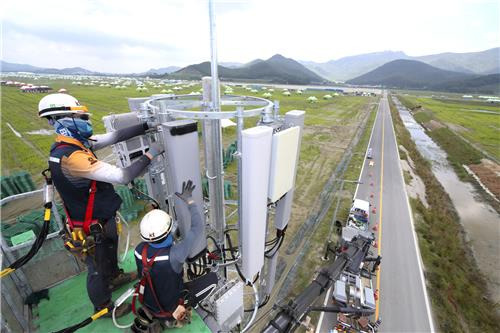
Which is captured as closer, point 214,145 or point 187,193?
point 187,193

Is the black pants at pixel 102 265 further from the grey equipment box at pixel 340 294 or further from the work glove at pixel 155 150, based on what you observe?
the grey equipment box at pixel 340 294

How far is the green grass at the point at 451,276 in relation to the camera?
1012 centimetres

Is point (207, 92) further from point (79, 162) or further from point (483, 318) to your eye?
point (483, 318)

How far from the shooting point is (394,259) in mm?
12547

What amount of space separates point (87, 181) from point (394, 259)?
49.5ft

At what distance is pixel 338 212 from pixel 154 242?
50.2ft

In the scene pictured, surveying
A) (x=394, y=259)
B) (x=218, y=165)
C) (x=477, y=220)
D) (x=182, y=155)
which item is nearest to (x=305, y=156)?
(x=394, y=259)

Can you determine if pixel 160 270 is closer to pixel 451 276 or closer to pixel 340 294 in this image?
pixel 340 294

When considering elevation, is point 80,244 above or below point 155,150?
below

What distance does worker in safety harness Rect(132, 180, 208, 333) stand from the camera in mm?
3480

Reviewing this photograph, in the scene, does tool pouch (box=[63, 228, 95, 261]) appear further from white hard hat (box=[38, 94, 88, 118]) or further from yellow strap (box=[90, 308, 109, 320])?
white hard hat (box=[38, 94, 88, 118])

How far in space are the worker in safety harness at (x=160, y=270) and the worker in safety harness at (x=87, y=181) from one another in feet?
2.77

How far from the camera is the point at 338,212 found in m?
16.3

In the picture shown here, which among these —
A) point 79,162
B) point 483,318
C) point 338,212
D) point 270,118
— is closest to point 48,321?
point 79,162
